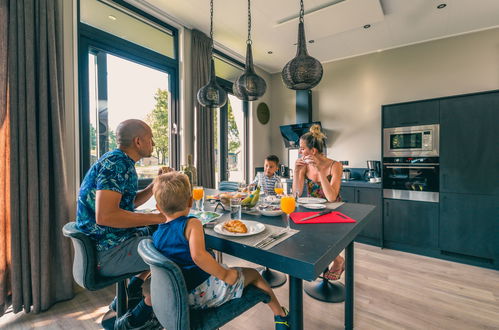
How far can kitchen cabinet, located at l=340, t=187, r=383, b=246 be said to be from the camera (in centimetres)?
324

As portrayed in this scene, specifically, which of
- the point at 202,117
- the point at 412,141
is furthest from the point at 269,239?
the point at 412,141

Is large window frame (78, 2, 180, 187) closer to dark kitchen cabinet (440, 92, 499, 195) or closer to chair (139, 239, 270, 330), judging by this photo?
chair (139, 239, 270, 330)

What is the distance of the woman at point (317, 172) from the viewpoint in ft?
6.93

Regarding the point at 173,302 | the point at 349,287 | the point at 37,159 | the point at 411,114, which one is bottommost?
the point at 349,287

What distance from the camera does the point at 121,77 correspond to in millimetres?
2637

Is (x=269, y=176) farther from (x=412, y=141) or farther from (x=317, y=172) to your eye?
(x=412, y=141)

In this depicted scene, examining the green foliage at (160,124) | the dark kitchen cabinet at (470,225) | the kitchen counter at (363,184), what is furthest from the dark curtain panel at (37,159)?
the dark kitchen cabinet at (470,225)

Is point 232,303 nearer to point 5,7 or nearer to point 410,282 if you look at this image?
point 410,282

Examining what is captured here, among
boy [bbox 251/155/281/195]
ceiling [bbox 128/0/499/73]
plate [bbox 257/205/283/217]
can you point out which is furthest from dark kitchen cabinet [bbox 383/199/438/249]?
plate [bbox 257/205/283/217]

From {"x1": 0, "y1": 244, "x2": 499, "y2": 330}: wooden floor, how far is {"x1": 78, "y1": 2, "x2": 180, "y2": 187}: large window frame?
1138mm

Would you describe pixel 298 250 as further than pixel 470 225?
No

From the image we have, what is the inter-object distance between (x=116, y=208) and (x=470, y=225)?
3519mm

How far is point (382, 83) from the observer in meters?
3.70

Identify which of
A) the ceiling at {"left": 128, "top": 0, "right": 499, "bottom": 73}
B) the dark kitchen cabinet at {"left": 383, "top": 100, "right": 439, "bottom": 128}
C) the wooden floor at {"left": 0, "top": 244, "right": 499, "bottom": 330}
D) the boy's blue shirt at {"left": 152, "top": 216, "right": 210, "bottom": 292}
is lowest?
the wooden floor at {"left": 0, "top": 244, "right": 499, "bottom": 330}
